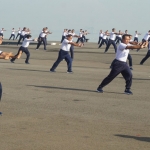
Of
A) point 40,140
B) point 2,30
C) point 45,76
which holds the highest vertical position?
point 40,140

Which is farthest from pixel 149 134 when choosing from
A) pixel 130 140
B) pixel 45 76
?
pixel 45 76

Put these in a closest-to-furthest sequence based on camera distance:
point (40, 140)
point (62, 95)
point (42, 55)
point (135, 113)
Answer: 1. point (40, 140)
2. point (135, 113)
3. point (62, 95)
4. point (42, 55)

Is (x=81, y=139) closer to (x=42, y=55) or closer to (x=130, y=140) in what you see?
(x=130, y=140)

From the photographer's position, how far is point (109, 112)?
12602mm

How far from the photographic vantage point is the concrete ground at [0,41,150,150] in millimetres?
9312

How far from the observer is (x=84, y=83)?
18.9 metres

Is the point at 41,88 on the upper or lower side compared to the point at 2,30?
upper

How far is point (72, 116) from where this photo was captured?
11.9 m

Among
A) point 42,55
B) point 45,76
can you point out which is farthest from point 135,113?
point 42,55

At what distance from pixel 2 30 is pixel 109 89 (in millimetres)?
53470

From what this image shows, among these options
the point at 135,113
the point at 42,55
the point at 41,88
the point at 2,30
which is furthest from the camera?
the point at 2,30

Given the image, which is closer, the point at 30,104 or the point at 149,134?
the point at 149,134

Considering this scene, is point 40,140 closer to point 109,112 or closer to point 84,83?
point 109,112

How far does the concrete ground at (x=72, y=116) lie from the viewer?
30.6 ft
